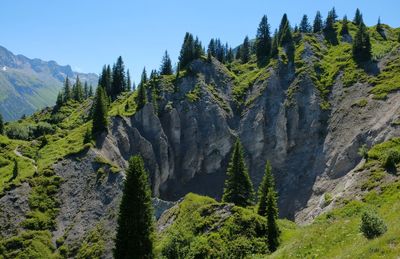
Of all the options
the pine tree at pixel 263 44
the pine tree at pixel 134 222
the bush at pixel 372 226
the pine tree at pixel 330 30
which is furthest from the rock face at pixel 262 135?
the bush at pixel 372 226

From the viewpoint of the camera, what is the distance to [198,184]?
124875mm

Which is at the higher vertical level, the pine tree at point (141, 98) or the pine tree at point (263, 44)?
the pine tree at point (263, 44)

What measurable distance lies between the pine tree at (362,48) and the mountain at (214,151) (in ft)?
11.2

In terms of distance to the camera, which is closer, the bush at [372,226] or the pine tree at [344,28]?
the bush at [372,226]

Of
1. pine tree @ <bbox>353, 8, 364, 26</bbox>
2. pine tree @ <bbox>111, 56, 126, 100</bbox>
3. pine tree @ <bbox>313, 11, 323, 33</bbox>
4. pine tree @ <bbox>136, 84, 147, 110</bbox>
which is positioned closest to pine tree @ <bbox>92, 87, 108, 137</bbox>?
pine tree @ <bbox>136, 84, 147, 110</bbox>

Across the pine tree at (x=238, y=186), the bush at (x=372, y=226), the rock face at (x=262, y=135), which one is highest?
the rock face at (x=262, y=135)

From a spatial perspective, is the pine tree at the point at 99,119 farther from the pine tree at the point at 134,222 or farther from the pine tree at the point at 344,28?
the pine tree at the point at 344,28

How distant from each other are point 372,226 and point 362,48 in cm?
12851

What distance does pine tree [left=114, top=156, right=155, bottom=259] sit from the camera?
164 feet

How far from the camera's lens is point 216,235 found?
53375mm

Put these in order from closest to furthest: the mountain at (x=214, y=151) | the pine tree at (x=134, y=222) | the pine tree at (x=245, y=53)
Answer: the pine tree at (x=134, y=222) < the mountain at (x=214, y=151) < the pine tree at (x=245, y=53)

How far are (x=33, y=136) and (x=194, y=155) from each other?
50294mm

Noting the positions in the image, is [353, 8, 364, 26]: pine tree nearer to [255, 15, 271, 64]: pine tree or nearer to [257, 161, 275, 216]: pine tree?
→ [255, 15, 271, 64]: pine tree

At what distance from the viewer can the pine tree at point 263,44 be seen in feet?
558
